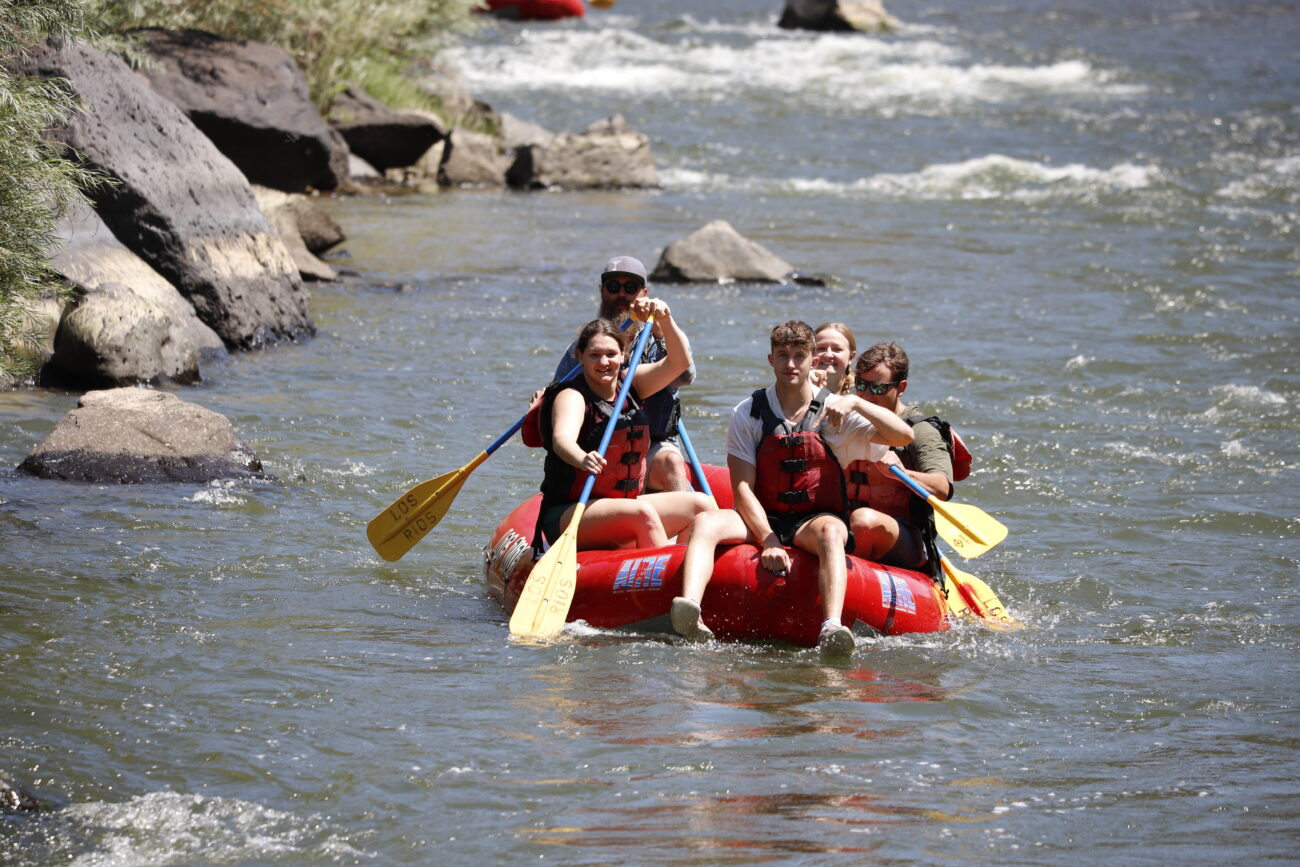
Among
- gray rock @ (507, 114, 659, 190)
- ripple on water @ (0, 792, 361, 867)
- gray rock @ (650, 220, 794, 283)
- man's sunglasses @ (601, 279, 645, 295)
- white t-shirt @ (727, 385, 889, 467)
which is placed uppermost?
gray rock @ (507, 114, 659, 190)

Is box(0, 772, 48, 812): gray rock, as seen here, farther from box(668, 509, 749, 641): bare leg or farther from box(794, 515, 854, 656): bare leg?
box(794, 515, 854, 656): bare leg

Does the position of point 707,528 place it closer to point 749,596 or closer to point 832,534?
point 749,596

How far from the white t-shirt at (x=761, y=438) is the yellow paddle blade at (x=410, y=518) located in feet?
4.58

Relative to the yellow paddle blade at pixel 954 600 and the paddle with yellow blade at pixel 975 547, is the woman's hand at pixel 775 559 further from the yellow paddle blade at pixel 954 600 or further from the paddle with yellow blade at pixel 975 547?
the yellow paddle blade at pixel 954 600

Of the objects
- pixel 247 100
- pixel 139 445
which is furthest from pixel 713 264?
pixel 139 445

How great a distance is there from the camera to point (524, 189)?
17.9 m

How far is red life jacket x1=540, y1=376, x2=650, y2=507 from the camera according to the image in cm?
637

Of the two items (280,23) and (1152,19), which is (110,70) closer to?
(280,23)

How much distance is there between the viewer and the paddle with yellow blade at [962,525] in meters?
6.18

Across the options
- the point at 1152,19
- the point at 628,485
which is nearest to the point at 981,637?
the point at 628,485

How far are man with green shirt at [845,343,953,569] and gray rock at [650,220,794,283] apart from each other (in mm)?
7202

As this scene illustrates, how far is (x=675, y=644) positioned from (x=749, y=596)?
1.11 feet

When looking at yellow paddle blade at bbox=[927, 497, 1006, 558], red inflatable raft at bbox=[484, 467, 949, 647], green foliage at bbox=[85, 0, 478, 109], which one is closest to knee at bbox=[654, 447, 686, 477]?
red inflatable raft at bbox=[484, 467, 949, 647]

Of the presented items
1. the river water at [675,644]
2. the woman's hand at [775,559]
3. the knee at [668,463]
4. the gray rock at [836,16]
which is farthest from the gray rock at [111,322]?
the gray rock at [836,16]
